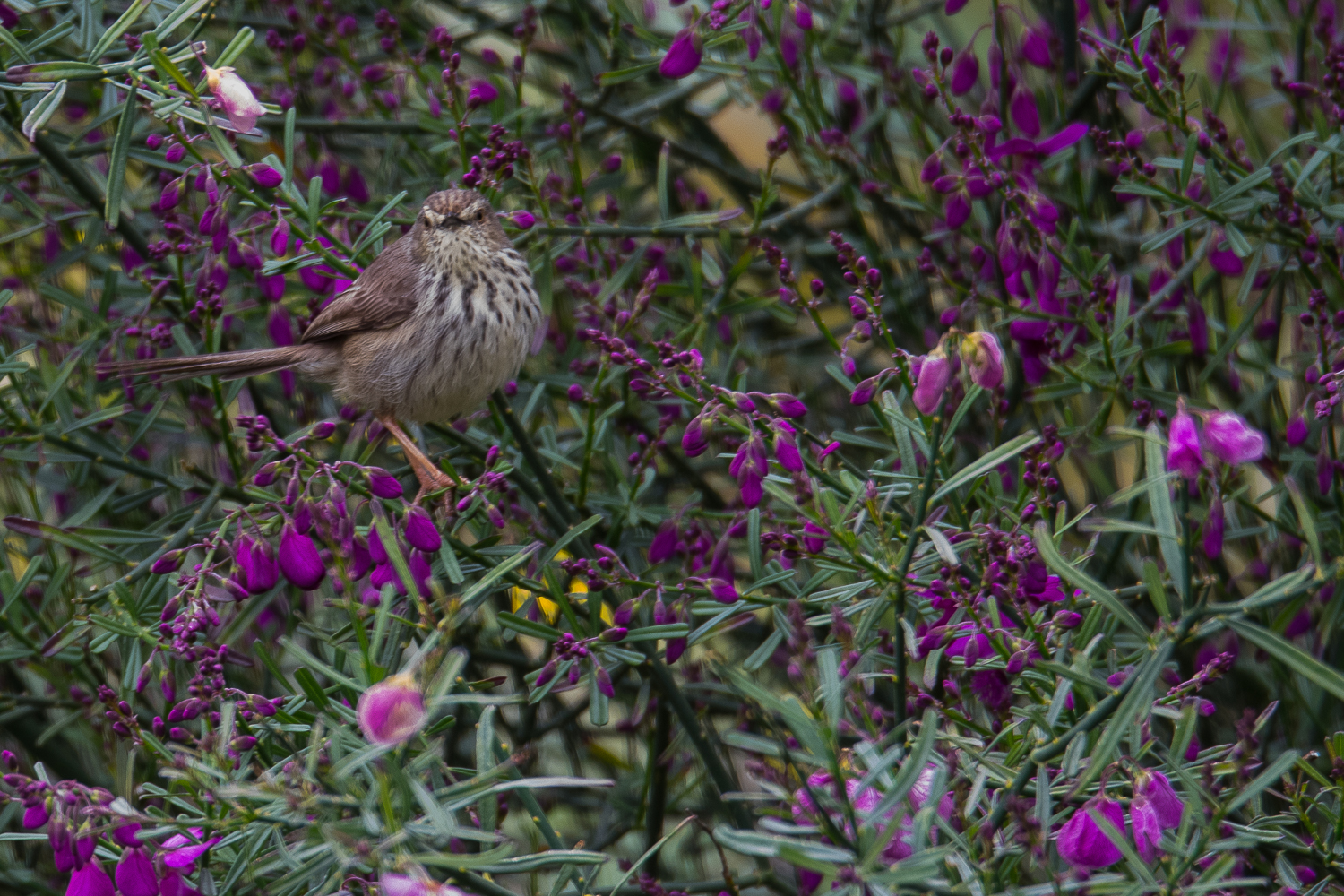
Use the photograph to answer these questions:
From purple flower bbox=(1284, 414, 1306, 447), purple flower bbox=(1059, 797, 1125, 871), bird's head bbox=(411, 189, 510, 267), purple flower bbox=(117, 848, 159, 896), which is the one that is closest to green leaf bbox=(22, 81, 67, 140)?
bird's head bbox=(411, 189, 510, 267)

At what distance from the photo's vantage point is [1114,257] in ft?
12.7

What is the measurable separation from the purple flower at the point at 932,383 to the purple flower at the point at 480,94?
1.71 meters

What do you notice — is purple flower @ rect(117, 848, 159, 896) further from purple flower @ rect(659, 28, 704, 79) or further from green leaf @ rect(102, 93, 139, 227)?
purple flower @ rect(659, 28, 704, 79)

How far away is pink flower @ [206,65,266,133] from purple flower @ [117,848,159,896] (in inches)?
50.8

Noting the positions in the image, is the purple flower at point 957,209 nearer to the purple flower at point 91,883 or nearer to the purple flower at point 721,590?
the purple flower at point 721,590

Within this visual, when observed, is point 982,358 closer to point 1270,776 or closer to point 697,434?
point 1270,776

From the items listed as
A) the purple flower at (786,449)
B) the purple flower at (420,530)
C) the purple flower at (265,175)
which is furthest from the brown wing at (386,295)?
the purple flower at (786,449)

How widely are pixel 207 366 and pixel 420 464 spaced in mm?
602

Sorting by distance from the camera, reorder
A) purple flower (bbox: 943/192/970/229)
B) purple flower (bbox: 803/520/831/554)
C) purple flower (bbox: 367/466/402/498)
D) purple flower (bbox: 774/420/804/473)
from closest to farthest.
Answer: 1. purple flower (bbox: 803/520/831/554)
2. purple flower (bbox: 774/420/804/473)
3. purple flower (bbox: 367/466/402/498)
4. purple flower (bbox: 943/192/970/229)

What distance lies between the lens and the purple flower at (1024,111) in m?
3.28

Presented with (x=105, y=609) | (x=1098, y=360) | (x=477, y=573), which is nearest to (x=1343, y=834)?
(x=1098, y=360)

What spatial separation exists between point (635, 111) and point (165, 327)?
5.12ft

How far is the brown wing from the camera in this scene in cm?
356

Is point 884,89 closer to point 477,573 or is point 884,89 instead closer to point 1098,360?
point 1098,360
